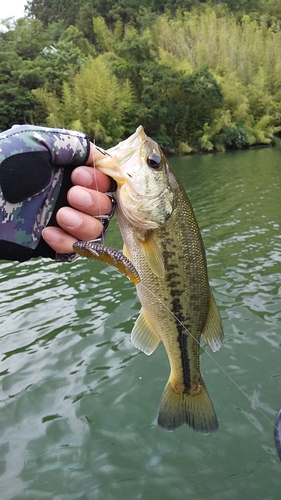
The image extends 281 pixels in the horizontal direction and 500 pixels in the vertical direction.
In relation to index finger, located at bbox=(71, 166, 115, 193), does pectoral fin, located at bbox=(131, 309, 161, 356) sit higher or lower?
lower

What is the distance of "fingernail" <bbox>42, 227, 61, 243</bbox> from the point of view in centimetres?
189

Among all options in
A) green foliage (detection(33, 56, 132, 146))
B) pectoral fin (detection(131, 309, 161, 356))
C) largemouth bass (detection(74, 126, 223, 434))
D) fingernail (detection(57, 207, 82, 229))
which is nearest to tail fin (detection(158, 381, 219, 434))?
largemouth bass (detection(74, 126, 223, 434))

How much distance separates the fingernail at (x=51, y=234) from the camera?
1889 millimetres

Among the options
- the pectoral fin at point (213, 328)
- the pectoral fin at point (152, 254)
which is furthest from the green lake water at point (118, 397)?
the pectoral fin at point (152, 254)

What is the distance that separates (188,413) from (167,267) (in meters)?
0.97

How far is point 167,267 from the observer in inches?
90.6

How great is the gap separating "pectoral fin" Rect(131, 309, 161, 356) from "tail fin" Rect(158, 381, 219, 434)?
1.19 feet

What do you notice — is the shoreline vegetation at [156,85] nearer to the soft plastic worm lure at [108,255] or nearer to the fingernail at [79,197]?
the fingernail at [79,197]

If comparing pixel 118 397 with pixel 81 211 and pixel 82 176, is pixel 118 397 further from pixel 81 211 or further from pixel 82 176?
pixel 82 176

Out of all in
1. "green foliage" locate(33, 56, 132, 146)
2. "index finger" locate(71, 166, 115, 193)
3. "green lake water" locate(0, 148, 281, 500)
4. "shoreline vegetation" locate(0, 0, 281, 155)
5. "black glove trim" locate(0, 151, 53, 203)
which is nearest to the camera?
"black glove trim" locate(0, 151, 53, 203)

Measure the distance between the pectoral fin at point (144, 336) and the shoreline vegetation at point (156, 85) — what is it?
29.2m

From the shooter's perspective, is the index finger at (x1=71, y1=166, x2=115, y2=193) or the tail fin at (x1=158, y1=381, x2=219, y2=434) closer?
the index finger at (x1=71, y1=166, x2=115, y2=193)

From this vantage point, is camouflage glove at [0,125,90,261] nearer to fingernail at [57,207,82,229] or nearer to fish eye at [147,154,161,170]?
fingernail at [57,207,82,229]

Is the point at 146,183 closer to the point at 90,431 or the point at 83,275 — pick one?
the point at 90,431
